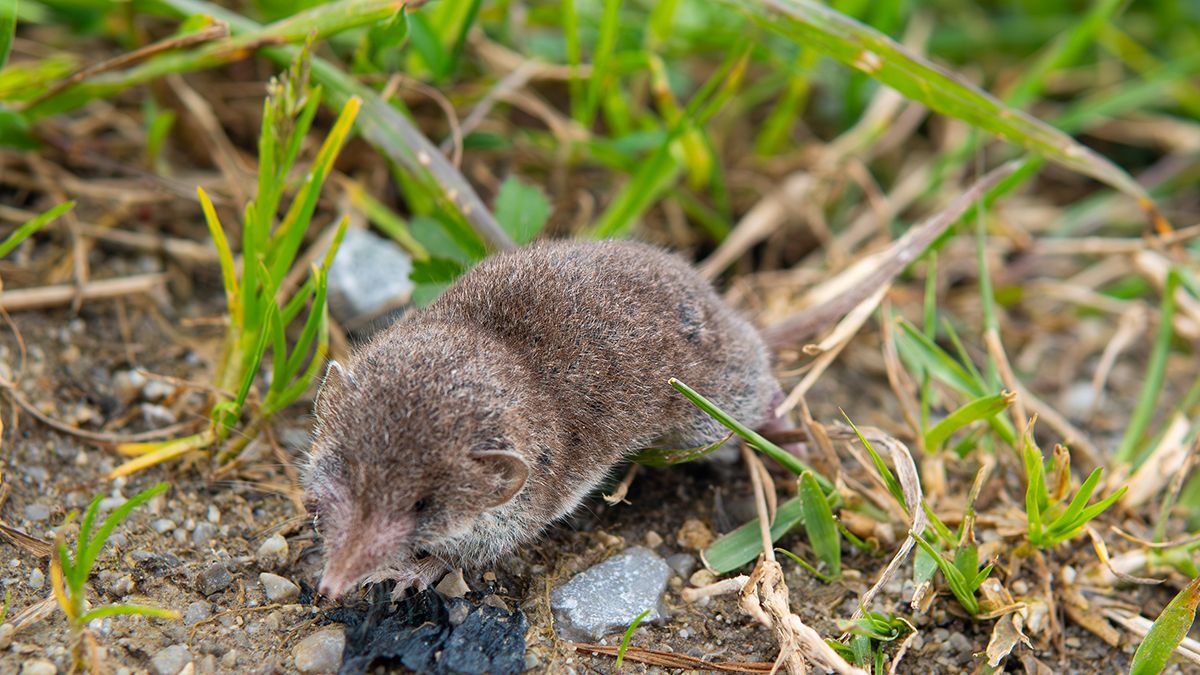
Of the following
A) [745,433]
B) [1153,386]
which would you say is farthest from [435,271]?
[1153,386]

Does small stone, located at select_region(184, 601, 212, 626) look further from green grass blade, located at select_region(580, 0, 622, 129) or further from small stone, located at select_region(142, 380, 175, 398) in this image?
green grass blade, located at select_region(580, 0, 622, 129)

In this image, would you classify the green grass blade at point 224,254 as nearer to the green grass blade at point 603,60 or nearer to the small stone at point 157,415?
the small stone at point 157,415

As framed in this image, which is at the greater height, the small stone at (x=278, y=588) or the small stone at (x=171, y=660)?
the small stone at (x=171, y=660)

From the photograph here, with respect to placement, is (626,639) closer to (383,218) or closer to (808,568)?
(808,568)

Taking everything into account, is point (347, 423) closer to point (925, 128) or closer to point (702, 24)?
point (702, 24)

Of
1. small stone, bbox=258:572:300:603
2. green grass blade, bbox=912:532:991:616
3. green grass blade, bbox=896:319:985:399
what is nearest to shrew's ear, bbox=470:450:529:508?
small stone, bbox=258:572:300:603

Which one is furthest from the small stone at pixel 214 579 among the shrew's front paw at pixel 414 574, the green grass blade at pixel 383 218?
the green grass blade at pixel 383 218
